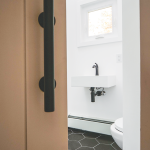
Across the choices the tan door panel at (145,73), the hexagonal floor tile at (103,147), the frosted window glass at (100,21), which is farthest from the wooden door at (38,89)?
the frosted window glass at (100,21)

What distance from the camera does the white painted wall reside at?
2.93 ft

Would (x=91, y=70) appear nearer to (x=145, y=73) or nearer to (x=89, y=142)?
(x=89, y=142)

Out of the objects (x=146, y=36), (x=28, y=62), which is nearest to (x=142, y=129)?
(x=146, y=36)

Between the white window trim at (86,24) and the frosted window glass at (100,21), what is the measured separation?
0.22 ft

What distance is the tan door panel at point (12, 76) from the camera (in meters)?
0.25

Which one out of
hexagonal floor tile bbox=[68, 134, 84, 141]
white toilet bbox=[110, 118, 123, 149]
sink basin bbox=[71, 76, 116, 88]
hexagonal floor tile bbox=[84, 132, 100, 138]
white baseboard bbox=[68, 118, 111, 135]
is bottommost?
hexagonal floor tile bbox=[68, 134, 84, 141]

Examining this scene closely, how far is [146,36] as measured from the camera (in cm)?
43

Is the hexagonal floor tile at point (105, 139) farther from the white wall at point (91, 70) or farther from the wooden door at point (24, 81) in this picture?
the wooden door at point (24, 81)

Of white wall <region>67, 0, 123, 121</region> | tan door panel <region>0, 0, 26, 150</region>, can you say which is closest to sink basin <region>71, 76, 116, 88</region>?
white wall <region>67, 0, 123, 121</region>

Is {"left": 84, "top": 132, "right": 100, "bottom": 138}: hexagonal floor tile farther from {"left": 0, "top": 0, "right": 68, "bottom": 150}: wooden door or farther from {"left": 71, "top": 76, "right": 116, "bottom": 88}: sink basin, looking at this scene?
{"left": 0, "top": 0, "right": 68, "bottom": 150}: wooden door

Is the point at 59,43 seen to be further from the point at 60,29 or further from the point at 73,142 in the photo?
the point at 73,142

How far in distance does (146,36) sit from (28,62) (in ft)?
1.21

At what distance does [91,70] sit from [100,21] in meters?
0.82

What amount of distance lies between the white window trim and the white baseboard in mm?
1212
